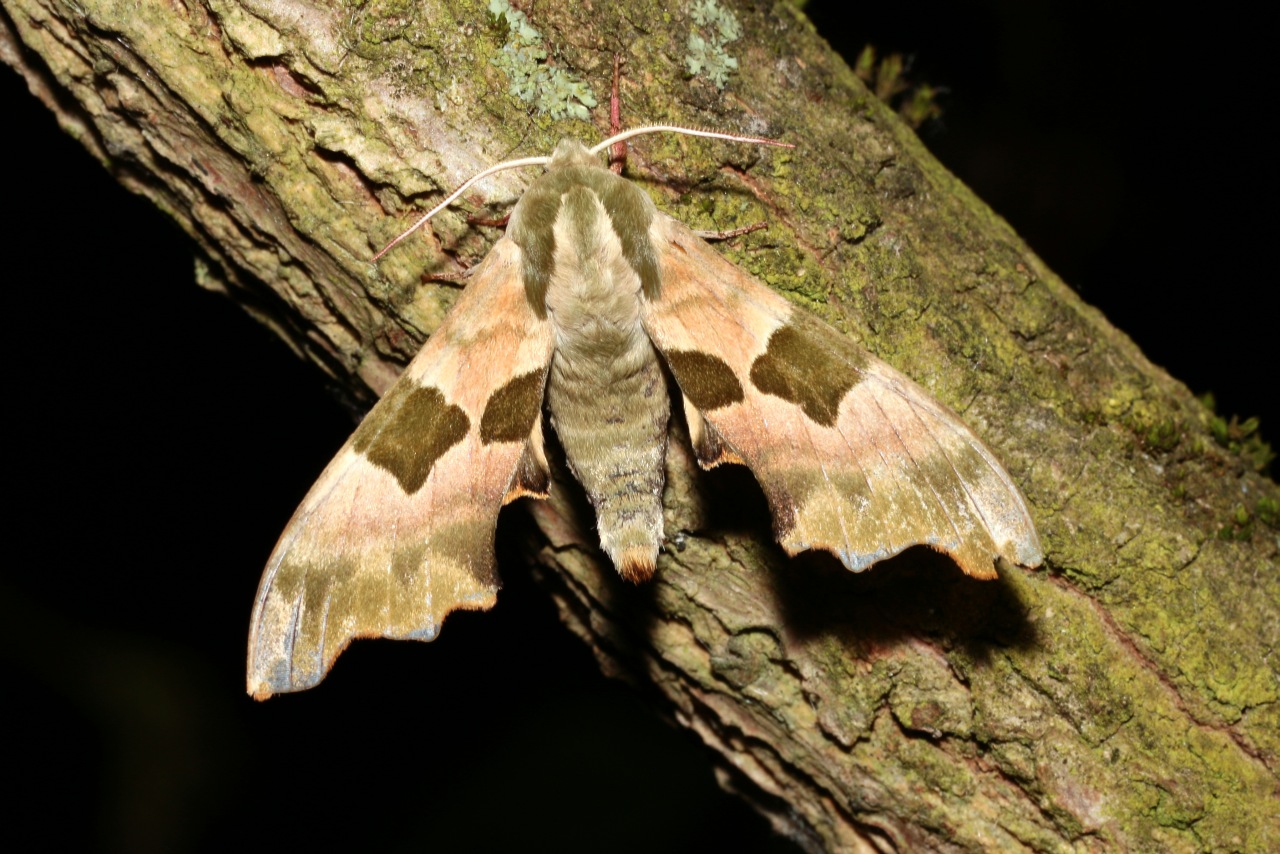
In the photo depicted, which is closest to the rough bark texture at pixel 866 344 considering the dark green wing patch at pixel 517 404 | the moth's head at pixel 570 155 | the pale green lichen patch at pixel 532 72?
the pale green lichen patch at pixel 532 72

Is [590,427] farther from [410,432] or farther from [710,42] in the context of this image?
[710,42]

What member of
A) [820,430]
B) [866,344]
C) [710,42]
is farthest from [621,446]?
[710,42]

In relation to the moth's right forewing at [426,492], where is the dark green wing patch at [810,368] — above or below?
above

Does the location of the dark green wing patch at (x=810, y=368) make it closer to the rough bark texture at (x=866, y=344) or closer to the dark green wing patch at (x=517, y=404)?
the rough bark texture at (x=866, y=344)

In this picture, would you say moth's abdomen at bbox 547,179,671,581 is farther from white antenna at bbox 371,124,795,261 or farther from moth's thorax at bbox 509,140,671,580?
white antenna at bbox 371,124,795,261

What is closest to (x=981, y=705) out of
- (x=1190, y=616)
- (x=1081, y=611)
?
(x=1081, y=611)
